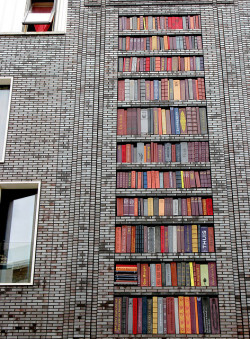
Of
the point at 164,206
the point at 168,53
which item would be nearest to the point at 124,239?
the point at 164,206

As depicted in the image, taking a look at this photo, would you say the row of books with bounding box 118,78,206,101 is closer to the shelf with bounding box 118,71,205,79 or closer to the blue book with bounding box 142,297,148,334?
the shelf with bounding box 118,71,205,79

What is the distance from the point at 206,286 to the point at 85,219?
10.5ft

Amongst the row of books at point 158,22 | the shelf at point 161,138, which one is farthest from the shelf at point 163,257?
the row of books at point 158,22

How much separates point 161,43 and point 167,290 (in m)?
6.92

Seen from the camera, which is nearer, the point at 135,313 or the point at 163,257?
the point at 135,313

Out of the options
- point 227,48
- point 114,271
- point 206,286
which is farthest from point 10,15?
point 206,286

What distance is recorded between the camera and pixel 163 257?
1083 centimetres

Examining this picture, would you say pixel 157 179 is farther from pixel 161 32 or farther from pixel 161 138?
pixel 161 32

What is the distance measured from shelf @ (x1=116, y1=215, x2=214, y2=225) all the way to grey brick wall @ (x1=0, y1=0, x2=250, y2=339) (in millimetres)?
207

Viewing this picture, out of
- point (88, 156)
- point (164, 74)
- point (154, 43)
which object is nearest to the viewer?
point (88, 156)

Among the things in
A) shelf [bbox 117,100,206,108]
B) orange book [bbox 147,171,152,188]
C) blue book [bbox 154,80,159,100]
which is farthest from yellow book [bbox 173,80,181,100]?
orange book [bbox 147,171,152,188]

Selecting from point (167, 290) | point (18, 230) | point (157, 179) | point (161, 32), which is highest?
point (161, 32)

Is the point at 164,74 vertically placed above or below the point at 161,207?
above

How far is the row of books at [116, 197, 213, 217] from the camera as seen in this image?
11.3m
